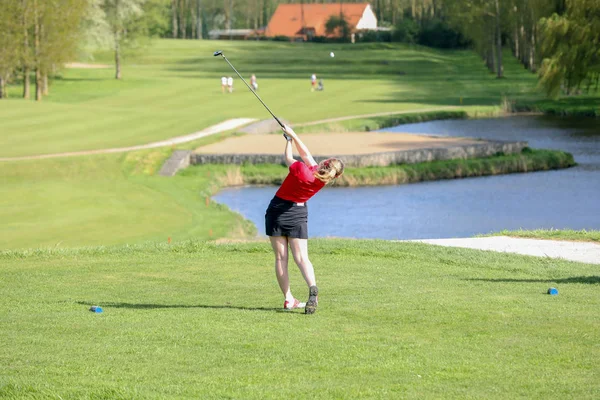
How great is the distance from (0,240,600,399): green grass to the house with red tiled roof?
156072 millimetres

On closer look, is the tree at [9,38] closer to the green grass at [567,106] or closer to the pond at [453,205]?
the pond at [453,205]

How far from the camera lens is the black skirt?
1070 cm

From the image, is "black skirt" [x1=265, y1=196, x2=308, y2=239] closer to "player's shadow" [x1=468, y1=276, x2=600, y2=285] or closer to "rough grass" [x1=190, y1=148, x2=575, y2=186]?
"player's shadow" [x1=468, y1=276, x2=600, y2=285]

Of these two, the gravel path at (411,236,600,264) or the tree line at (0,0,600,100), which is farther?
the tree line at (0,0,600,100)

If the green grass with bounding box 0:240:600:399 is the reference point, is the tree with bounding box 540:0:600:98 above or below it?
above

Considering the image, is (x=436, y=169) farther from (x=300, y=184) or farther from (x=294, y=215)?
(x=300, y=184)

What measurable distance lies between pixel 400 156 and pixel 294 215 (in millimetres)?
32063

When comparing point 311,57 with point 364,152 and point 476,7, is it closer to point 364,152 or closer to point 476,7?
point 476,7

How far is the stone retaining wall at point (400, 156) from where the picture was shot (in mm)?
41000

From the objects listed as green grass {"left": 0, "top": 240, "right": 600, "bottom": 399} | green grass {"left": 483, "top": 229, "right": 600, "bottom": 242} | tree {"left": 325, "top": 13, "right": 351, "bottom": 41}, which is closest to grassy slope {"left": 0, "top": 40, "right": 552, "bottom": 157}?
tree {"left": 325, "top": 13, "right": 351, "bottom": 41}

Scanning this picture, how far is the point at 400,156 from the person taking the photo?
139ft

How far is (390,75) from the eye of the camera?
317 feet

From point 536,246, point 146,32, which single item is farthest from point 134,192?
point 146,32

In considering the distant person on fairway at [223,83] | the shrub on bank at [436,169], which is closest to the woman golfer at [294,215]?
the shrub on bank at [436,169]
